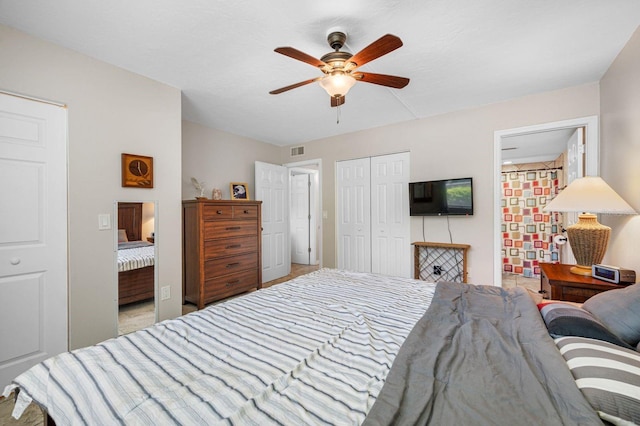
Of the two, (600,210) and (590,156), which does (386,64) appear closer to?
(600,210)

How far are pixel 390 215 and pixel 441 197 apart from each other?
2.62 feet

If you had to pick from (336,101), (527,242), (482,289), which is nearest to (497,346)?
(482,289)

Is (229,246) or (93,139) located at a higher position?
(93,139)

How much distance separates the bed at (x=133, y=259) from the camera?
7.95ft

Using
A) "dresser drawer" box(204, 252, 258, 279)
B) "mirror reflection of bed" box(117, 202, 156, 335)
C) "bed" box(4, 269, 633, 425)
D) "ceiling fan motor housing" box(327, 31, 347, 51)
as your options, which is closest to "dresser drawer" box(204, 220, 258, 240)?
"dresser drawer" box(204, 252, 258, 279)

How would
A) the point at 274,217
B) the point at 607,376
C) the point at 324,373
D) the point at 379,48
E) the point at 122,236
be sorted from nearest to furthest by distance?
1. the point at 607,376
2. the point at 324,373
3. the point at 379,48
4. the point at 122,236
5. the point at 274,217

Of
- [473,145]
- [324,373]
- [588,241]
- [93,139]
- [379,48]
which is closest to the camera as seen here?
[324,373]

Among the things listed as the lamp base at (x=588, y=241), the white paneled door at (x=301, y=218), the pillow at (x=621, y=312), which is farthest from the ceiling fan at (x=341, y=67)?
the white paneled door at (x=301, y=218)

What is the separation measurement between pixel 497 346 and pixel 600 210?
1.60m

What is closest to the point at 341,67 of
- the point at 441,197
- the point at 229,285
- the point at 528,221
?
the point at 441,197

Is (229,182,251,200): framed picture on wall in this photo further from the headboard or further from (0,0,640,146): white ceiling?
the headboard

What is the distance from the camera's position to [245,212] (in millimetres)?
3840

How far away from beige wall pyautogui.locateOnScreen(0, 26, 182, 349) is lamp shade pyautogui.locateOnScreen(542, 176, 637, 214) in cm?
349

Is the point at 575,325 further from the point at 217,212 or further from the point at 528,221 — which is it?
the point at 528,221
